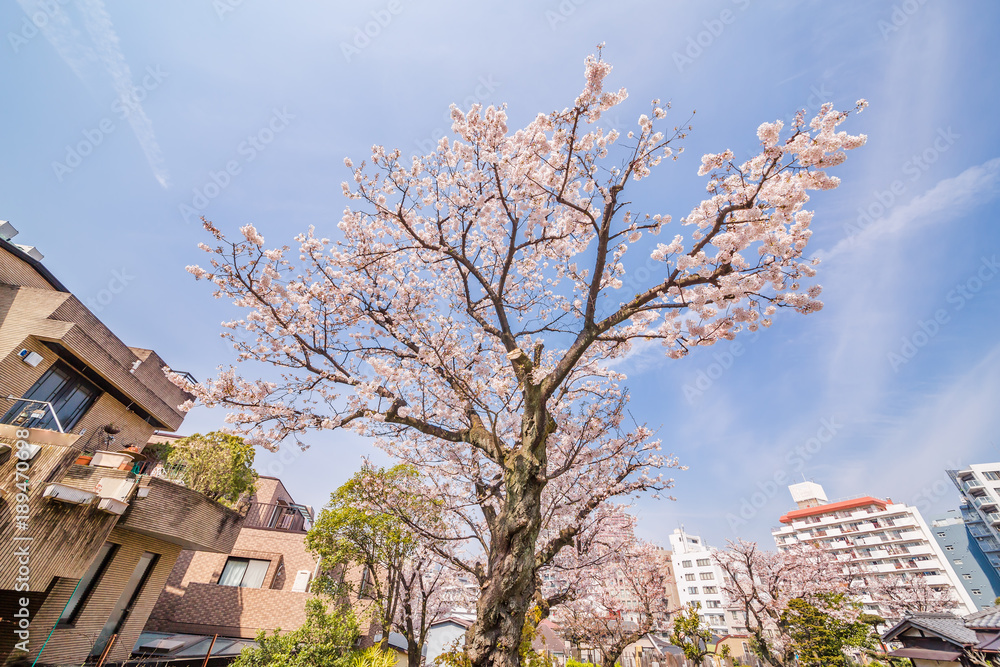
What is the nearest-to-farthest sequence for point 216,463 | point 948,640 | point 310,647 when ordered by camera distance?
→ point 310,647
point 216,463
point 948,640

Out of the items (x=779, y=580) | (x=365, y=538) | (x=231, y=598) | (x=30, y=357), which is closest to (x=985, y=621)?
(x=779, y=580)

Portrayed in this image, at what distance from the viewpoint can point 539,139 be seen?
553 centimetres

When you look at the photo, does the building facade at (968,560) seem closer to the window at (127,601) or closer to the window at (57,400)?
the window at (127,601)

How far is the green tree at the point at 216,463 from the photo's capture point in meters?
10.8

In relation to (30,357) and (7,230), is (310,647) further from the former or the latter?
(7,230)

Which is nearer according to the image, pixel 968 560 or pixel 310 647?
pixel 310 647

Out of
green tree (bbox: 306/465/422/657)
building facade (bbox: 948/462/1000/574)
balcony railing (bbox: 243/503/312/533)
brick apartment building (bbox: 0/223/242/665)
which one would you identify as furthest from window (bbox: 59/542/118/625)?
building facade (bbox: 948/462/1000/574)

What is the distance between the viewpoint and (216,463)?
10.9 meters

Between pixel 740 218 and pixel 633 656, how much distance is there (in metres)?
47.9

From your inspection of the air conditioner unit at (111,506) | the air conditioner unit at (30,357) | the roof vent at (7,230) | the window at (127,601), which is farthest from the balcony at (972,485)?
the roof vent at (7,230)

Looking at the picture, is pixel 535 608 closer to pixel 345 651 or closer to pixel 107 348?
pixel 345 651

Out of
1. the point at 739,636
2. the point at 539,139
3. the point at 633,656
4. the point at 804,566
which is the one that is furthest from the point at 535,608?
the point at 739,636

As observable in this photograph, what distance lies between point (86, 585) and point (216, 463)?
328cm

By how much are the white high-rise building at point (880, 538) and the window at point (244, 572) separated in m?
55.0
